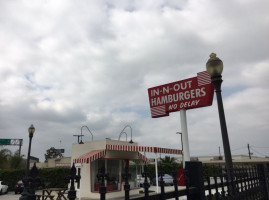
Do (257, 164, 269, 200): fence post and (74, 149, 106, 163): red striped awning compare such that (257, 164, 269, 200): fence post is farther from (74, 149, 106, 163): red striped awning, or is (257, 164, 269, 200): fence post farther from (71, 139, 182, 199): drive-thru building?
(74, 149, 106, 163): red striped awning

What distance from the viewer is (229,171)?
431cm

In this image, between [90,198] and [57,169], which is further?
[57,169]

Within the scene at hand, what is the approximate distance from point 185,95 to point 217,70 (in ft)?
30.4

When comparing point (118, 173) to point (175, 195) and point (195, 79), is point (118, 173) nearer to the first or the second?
point (195, 79)

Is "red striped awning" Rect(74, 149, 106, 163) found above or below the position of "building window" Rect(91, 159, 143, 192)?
above

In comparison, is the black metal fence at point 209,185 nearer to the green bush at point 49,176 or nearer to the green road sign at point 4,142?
the green bush at point 49,176

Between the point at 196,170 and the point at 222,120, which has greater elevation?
the point at 222,120

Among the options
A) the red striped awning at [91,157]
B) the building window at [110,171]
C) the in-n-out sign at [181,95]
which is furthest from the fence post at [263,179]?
the building window at [110,171]

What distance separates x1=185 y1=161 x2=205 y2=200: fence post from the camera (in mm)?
3426

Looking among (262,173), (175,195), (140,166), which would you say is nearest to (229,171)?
(175,195)

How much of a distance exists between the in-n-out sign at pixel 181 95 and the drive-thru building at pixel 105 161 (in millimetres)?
3782

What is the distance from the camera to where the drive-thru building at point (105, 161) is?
17.5m

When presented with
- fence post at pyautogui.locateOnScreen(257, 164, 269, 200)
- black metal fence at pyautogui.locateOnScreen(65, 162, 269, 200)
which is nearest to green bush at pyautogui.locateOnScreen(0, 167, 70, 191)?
fence post at pyautogui.locateOnScreen(257, 164, 269, 200)

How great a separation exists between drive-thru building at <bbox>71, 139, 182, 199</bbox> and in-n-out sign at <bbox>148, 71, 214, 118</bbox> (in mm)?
3782
